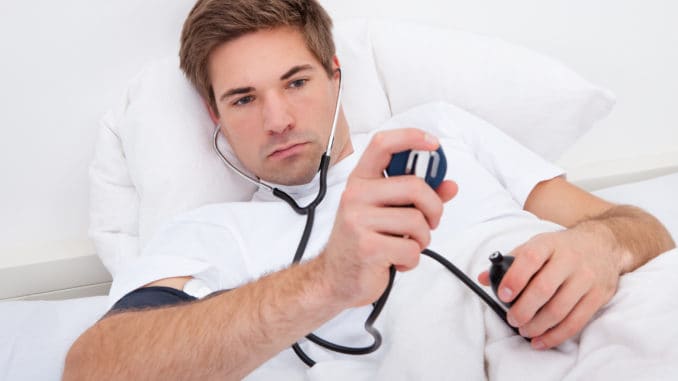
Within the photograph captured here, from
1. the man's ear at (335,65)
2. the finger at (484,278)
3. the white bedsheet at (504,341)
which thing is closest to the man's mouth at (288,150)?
the man's ear at (335,65)

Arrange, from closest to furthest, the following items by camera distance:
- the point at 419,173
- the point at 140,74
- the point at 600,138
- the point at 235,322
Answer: the point at 419,173, the point at 235,322, the point at 140,74, the point at 600,138

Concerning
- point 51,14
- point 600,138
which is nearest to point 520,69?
point 600,138

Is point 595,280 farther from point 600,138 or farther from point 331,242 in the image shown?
point 600,138

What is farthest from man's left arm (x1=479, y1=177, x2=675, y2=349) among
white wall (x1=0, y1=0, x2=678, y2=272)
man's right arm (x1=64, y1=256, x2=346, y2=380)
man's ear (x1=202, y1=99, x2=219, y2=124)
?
white wall (x1=0, y1=0, x2=678, y2=272)

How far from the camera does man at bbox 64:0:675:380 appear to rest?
0.54 m

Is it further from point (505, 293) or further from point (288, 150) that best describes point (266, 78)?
point (505, 293)

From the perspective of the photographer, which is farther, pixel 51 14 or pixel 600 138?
pixel 600 138

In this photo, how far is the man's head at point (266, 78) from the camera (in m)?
0.98

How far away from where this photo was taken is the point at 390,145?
513mm

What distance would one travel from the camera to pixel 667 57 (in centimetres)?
157

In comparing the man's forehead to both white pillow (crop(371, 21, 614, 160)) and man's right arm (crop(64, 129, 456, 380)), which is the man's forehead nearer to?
white pillow (crop(371, 21, 614, 160))

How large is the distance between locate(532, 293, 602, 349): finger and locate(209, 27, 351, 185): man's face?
0.50 m

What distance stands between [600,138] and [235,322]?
131 cm

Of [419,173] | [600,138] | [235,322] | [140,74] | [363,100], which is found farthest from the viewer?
[600,138]
